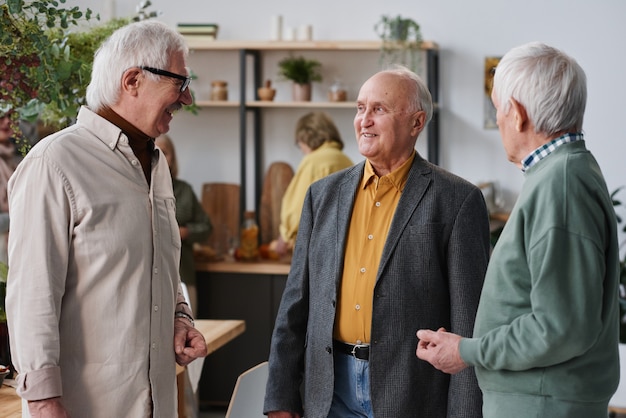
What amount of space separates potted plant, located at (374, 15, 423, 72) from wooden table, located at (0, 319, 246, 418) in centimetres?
260

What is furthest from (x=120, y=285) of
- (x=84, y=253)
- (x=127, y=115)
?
(x=127, y=115)

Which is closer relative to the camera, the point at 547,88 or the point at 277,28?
the point at 547,88

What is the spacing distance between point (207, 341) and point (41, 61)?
123cm

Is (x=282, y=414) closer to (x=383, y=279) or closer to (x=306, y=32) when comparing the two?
(x=383, y=279)

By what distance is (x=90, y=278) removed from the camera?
1902 millimetres

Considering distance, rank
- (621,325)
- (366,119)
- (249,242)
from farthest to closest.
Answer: (249,242) → (621,325) → (366,119)

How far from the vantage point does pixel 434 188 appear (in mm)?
2340

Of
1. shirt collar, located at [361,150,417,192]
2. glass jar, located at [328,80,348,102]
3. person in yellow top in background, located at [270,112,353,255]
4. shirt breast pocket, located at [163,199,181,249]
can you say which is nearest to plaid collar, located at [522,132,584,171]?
shirt collar, located at [361,150,417,192]

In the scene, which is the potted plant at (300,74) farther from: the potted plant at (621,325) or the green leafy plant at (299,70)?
the potted plant at (621,325)

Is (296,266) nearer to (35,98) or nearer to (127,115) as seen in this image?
(127,115)

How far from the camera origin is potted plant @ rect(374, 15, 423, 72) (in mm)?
5781

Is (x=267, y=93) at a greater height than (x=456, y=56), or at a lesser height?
lesser

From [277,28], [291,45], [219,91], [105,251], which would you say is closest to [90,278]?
[105,251]

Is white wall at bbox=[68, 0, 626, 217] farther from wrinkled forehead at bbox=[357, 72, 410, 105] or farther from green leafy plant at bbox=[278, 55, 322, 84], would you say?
wrinkled forehead at bbox=[357, 72, 410, 105]
